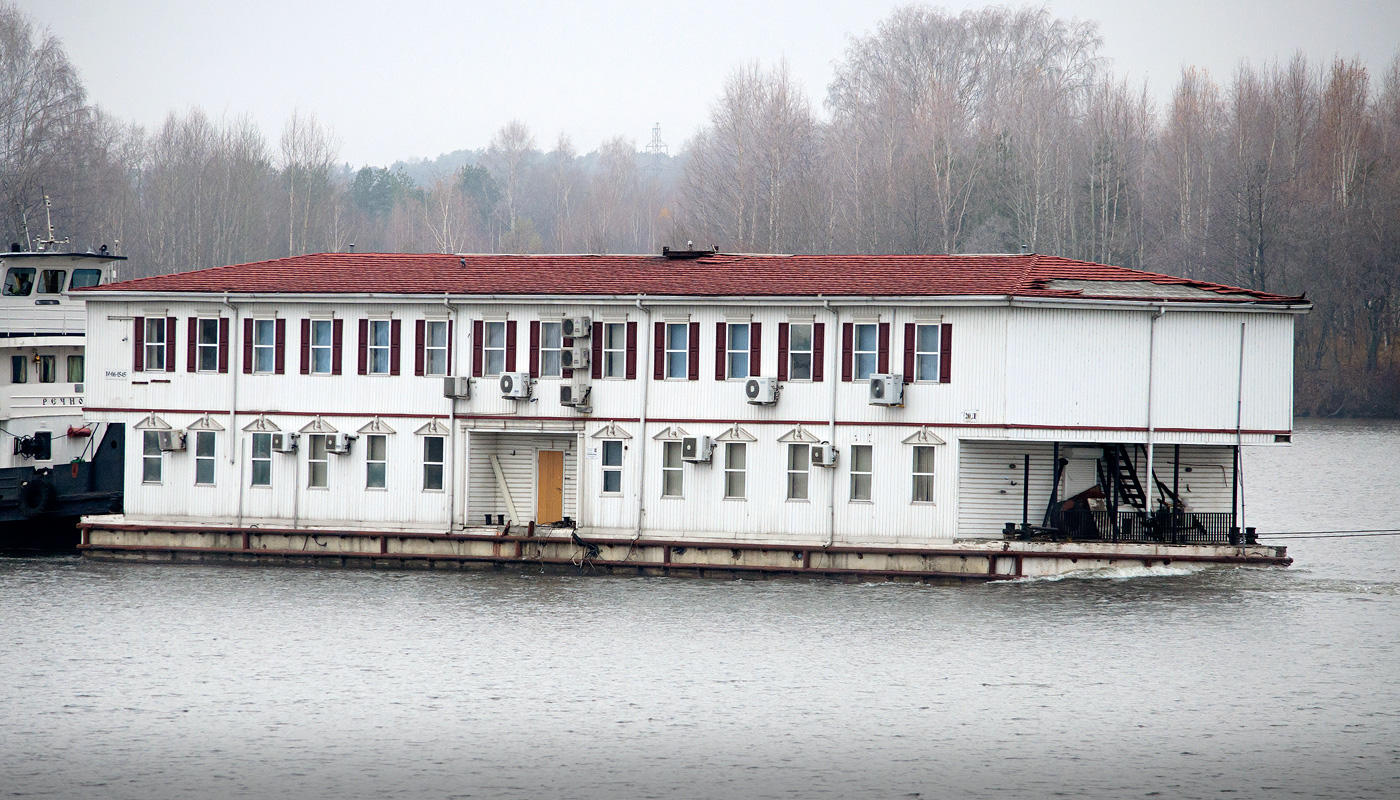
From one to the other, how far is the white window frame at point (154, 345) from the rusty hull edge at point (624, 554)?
13.2 ft

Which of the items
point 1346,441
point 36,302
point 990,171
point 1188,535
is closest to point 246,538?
point 36,302

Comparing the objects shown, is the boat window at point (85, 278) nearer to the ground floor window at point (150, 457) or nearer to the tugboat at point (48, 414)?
the tugboat at point (48, 414)

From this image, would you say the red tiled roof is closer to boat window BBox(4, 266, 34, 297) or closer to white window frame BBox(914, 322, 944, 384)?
white window frame BBox(914, 322, 944, 384)

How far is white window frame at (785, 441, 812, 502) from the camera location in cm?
3312

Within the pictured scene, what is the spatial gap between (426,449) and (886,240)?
182 feet

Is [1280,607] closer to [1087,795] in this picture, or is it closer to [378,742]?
[1087,795]

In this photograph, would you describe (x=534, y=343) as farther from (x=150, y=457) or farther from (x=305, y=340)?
(x=150, y=457)

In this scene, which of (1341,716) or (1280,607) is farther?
(1280,607)

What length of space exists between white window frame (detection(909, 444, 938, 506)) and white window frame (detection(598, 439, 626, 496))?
688 cm

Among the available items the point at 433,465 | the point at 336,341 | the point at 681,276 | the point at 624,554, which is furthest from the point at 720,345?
the point at 336,341

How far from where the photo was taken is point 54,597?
32.0m

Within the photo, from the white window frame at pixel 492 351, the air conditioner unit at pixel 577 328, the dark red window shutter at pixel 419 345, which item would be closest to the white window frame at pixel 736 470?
the air conditioner unit at pixel 577 328

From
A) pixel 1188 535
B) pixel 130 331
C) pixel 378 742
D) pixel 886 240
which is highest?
pixel 886 240

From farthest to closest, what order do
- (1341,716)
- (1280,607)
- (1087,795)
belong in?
(1280,607) < (1341,716) < (1087,795)
